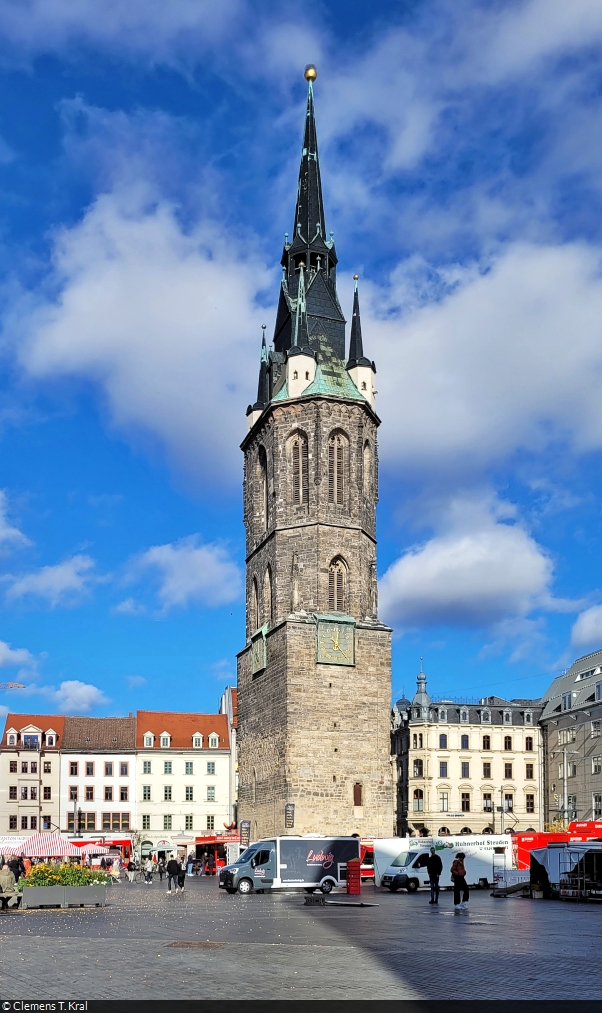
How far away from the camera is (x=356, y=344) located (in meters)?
67.4

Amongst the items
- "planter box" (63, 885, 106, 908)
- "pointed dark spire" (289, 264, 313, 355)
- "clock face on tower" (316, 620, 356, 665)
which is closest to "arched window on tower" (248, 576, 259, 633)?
"clock face on tower" (316, 620, 356, 665)

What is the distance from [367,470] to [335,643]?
412 inches

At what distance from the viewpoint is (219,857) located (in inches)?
2635

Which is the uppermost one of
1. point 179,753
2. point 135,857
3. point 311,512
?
point 311,512

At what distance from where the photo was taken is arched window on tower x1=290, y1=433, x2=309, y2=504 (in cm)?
6250

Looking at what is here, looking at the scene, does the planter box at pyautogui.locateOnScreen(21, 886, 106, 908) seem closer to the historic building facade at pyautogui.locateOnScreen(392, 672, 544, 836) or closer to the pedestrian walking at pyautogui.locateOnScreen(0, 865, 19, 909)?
the pedestrian walking at pyautogui.locateOnScreen(0, 865, 19, 909)

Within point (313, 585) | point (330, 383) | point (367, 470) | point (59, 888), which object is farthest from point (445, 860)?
point (330, 383)

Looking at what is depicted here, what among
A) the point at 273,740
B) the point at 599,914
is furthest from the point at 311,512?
the point at 599,914

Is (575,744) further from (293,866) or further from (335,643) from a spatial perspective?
(293,866)

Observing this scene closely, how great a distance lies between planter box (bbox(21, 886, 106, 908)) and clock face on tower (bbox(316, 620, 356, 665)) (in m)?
28.7

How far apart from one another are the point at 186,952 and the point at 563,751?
67678 millimetres

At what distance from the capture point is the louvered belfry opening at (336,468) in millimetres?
62531

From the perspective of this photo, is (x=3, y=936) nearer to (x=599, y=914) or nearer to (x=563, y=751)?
(x=599, y=914)

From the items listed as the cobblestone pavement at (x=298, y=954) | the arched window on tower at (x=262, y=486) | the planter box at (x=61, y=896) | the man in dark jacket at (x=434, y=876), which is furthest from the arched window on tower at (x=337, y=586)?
the cobblestone pavement at (x=298, y=954)
